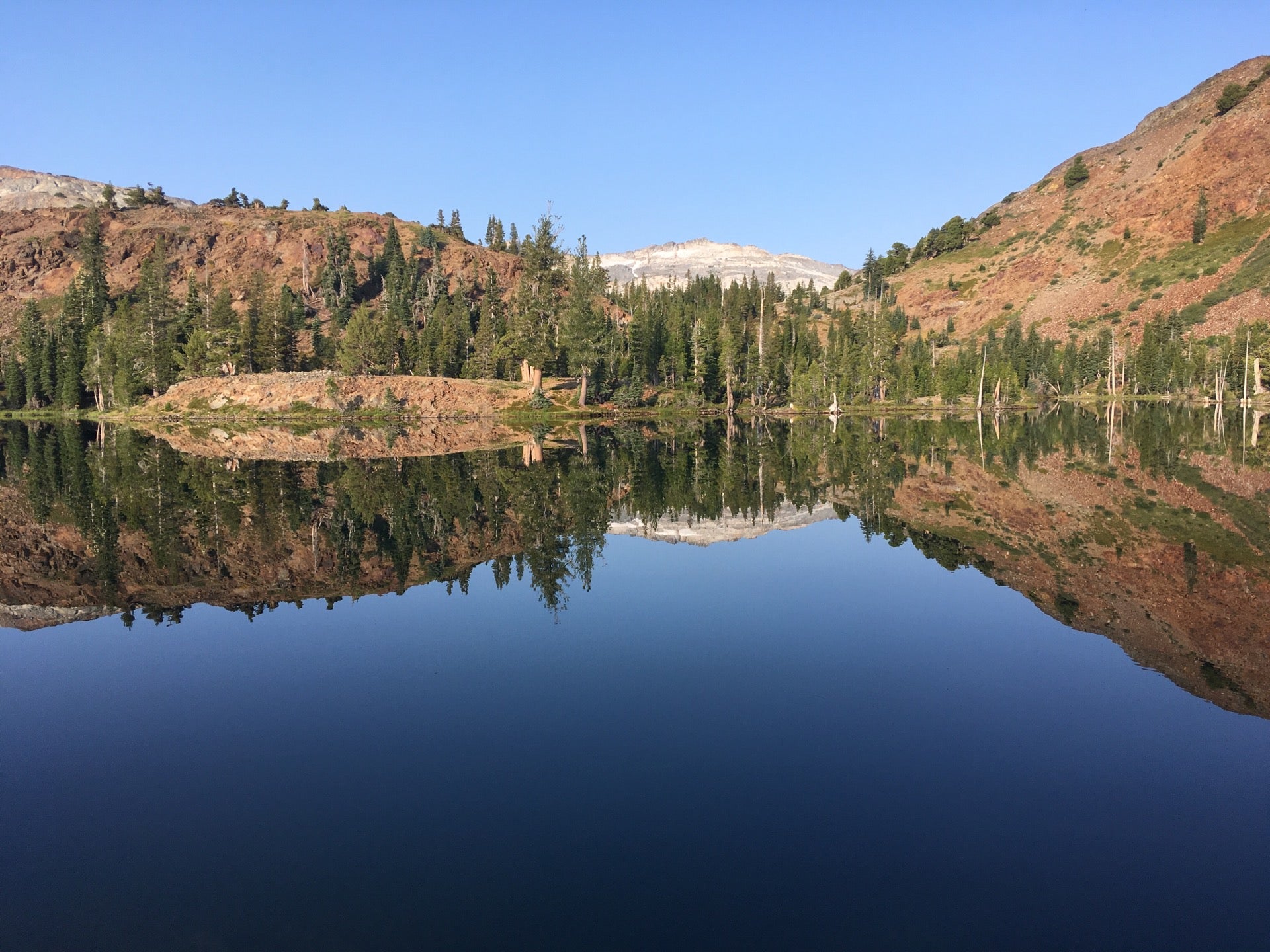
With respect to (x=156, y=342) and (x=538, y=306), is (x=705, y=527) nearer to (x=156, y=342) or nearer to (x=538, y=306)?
(x=538, y=306)

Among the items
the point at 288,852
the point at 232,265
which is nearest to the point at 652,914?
the point at 288,852

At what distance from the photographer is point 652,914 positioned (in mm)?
6754

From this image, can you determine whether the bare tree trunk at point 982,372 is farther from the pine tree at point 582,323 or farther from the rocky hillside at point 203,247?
the rocky hillside at point 203,247

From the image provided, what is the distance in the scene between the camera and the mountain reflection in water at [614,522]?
55.2ft

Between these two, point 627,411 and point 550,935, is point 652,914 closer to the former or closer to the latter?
point 550,935

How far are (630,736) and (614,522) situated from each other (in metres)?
15.4

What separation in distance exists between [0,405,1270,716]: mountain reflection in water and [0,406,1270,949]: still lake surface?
0.19 m

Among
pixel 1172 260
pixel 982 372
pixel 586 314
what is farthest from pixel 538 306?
pixel 1172 260

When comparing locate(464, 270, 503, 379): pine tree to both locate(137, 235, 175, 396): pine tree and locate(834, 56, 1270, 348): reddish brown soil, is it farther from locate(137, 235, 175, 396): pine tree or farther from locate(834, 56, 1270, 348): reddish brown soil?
locate(834, 56, 1270, 348): reddish brown soil

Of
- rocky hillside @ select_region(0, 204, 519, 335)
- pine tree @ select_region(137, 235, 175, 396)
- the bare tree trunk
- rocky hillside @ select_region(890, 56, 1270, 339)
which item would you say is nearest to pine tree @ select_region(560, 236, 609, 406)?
pine tree @ select_region(137, 235, 175, 396)

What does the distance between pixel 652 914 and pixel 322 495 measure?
25991mm

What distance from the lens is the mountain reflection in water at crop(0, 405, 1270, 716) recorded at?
55.2 ft

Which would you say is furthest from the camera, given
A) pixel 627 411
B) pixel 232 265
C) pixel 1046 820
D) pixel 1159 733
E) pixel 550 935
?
pixel 232 265

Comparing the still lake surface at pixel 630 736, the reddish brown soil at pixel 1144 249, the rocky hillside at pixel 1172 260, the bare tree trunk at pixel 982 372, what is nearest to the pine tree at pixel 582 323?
the bare tree trunk at pixel 982 372
